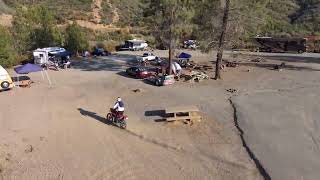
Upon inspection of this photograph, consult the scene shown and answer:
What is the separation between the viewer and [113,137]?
74.7 feet

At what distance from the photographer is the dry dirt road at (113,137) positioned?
61.1 feet

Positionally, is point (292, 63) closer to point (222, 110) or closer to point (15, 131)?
point (222, 110)

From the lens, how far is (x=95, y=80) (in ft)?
128

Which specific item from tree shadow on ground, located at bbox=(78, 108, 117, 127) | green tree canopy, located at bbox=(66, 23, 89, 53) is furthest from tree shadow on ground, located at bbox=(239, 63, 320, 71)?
tree shadow on ground, located at bbox=(78, 108, 117, 127)

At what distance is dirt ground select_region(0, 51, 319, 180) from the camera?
1867 centimetres

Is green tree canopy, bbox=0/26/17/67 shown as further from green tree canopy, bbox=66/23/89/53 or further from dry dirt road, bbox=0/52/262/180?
green tree canopy, bbox=66/23/89/53

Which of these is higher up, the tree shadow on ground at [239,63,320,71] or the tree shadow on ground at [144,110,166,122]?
the tree shadow on ground at [239,63,320,71]

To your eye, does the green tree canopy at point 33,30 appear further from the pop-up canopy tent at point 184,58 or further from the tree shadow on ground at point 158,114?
the tree shadow on ground at point 158,114

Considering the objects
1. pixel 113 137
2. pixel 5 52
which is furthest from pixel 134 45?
pixel 113 137

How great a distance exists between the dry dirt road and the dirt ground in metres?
0.04

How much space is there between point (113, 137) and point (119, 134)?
24.3 inches

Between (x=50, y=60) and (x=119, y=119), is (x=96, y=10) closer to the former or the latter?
(x=50, y=60)

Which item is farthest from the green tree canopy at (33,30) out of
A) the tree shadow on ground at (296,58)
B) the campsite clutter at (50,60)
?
the tree shadow on ground at (296,58)

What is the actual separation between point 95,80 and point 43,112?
11551 mm
